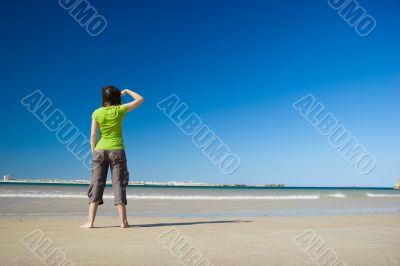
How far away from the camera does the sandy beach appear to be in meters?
2.71

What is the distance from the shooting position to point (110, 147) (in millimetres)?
4887

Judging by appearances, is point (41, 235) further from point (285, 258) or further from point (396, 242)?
point (396, 242)

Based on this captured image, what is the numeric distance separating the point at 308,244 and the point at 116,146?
2.77 meters

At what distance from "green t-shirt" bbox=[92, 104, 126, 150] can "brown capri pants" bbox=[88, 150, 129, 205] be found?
3.7 inches

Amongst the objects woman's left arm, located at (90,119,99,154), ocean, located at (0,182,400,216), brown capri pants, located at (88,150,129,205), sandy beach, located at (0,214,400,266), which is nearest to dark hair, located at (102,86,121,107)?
woman's left arm, located at (90,119,99,154)

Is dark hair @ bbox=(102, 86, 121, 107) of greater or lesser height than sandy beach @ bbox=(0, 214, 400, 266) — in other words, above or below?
above

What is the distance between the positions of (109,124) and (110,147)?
1.03 feet

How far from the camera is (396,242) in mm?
3723

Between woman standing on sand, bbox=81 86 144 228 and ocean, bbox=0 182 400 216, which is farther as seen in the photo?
ocean, bbox=0 182 400 216

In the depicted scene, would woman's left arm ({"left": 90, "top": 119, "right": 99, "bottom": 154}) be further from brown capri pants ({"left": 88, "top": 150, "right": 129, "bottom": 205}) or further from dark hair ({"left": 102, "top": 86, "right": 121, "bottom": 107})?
dark hair ({"left": 102, "top": 86, "right": 121, "bottom": 107})

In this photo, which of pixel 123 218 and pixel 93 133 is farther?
pixel 93 133

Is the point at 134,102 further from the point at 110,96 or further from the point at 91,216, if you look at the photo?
the point at 91,216

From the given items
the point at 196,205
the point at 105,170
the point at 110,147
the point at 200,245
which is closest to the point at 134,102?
the point at 110,147

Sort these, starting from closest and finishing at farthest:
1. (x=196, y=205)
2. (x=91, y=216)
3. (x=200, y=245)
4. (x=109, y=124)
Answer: (x=200, y=245), (x=91, y=216), (x=109, y=124), (x=196, y=205)
